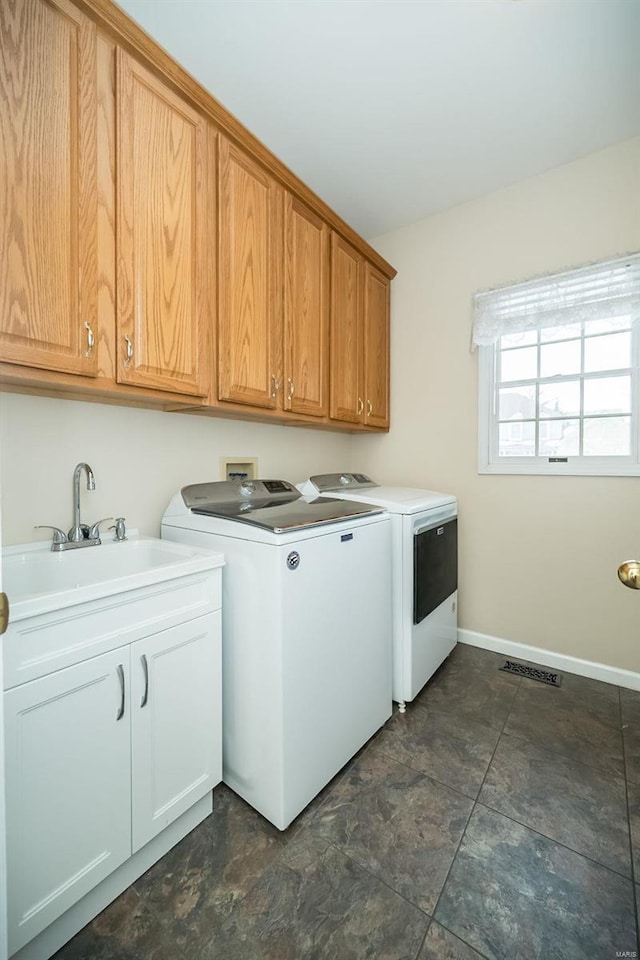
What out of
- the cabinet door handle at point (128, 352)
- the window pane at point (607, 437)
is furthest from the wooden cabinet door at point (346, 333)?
the window pane at point (607, 437)

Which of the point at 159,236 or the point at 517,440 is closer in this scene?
the point at 159,236

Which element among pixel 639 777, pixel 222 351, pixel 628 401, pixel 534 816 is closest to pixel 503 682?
pixel 639 777

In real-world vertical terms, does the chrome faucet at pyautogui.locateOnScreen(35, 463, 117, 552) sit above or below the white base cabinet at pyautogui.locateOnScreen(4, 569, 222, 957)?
above

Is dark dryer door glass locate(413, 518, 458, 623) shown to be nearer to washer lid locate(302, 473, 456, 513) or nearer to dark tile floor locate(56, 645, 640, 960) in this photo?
washer lid locate(302, 473, 456, 513)

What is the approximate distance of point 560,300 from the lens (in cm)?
220

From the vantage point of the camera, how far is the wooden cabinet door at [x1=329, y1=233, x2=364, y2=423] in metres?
2.28

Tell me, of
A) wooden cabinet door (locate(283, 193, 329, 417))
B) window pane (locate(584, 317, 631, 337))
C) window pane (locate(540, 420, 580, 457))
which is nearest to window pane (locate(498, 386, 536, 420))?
window pane (locate(540, 420, 580, 457))

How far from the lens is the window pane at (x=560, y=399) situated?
2240 mm

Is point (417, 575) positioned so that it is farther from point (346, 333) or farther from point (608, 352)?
point (608, 352)

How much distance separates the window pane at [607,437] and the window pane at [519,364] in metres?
0.43

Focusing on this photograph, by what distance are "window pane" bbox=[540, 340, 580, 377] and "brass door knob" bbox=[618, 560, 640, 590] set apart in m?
1.71

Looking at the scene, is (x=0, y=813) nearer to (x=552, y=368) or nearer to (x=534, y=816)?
(x=534, y=816)

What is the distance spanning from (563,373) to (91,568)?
2534 millimetres

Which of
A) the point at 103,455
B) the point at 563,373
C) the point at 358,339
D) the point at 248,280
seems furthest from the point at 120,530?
the point at 563,373
